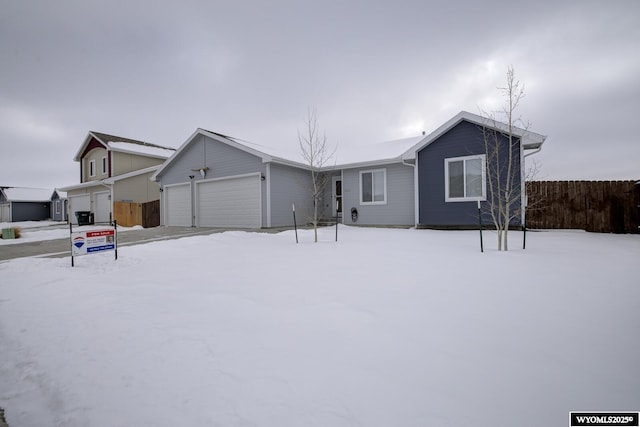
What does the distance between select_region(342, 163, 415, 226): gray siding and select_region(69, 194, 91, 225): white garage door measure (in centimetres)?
2027

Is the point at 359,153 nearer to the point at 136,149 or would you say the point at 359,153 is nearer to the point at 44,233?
the point at 44,233

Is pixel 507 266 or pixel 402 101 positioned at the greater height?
pixel 402 101

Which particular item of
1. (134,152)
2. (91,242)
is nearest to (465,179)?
(91,242)

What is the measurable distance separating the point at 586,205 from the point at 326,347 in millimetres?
11567

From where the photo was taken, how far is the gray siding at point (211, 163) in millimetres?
12000

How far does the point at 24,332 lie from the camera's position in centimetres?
250

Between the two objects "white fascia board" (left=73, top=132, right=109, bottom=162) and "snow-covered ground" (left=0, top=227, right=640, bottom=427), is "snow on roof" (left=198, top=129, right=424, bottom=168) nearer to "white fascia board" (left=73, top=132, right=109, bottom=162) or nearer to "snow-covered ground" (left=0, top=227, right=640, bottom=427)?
"snow-covered ground" (left=0, top=227, right=640, bottom=427)

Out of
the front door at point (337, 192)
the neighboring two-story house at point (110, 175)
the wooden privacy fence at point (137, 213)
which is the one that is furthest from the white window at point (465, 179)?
the neighboring two-story house at point (110, 175)

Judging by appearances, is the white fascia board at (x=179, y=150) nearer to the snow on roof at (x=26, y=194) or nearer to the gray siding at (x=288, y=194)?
the gray siding at (x=288, y=194)

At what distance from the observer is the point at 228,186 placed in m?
13.0

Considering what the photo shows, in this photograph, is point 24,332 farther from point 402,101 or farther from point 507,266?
point 402,101

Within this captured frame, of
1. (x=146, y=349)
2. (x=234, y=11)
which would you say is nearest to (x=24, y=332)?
(x=146, y=349)

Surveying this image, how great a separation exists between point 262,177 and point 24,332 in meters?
9.51

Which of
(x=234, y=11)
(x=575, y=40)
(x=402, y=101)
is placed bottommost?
(x=575, y=40)
